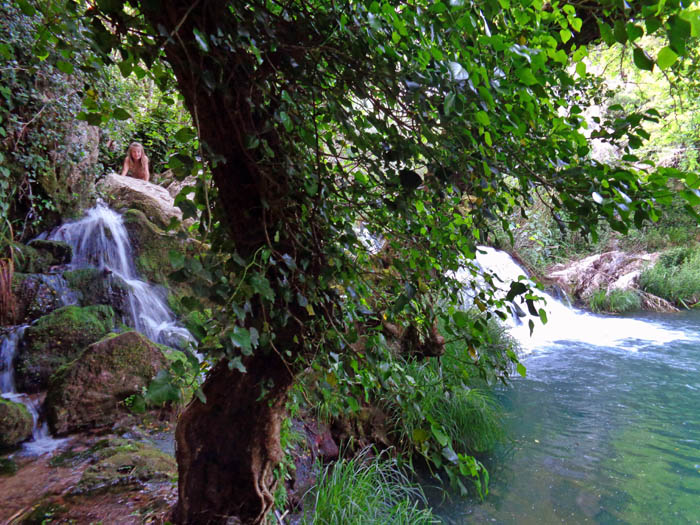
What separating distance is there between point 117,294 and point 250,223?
Result: 4667 mm

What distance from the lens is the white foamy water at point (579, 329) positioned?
7922 millimetres

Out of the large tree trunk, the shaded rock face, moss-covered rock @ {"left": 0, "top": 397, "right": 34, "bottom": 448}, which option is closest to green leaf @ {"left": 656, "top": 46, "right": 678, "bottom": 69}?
the large tree trunk

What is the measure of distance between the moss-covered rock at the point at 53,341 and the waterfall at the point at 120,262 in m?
0.56

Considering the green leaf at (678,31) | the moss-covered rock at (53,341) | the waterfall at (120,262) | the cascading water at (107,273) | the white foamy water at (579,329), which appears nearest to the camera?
the green leaf at (678,31)

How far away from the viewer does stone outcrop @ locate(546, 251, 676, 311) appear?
11039 millimetres

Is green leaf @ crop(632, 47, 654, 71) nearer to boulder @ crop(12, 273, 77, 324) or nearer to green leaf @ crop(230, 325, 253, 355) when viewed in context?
green leaf @ crop(230, 325, 253, 355)

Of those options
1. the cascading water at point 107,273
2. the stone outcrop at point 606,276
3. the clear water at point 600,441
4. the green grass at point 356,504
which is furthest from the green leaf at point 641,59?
the stone outcrop at point 606,276

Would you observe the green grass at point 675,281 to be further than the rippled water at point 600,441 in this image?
Yes

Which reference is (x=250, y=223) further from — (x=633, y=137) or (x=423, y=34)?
(x=633, y=137)

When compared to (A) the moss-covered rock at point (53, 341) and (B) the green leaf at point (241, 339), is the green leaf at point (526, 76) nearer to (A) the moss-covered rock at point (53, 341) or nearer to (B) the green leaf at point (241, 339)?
(B) the green leaf at point (241, 339)

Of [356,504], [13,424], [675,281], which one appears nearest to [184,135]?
[356,504]

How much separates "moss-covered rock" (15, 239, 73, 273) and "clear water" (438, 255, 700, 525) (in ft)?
18.1

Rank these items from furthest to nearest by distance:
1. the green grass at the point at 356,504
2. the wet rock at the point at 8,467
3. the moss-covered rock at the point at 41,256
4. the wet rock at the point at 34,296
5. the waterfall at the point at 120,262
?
the waterfall at the point at 120,262, the moss-covered rock at the point at 41,256, the wet rock at the point at 34,296, the wet rock at the point at 8,467, the green grass at the point at 356,504

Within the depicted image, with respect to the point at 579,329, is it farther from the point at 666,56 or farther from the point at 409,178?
the point at 666,56
